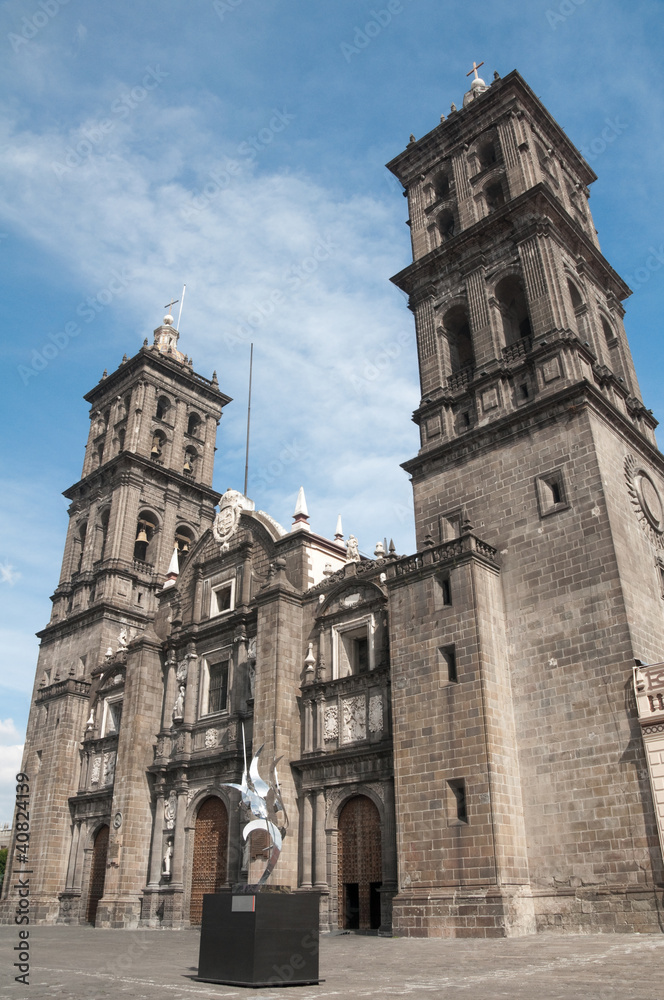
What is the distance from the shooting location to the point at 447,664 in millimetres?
22531

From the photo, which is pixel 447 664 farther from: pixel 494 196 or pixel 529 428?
pixel 494 196

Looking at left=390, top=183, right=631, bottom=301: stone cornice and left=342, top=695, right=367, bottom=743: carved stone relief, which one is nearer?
left=342, top=695, right=367, bottom=743: carved stone relief

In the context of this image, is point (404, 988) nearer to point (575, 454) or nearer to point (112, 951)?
point (112, 951)

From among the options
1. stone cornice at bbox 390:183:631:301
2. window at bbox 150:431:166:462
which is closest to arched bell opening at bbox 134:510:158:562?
window at bbox 150:431:166:462

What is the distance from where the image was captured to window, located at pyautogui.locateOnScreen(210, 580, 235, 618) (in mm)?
34281

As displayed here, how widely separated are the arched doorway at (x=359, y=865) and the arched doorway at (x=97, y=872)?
45.6 ft

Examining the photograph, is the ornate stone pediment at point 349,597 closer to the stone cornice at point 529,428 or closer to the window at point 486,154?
the stone cornice at point 529,428

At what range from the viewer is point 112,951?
744 inches

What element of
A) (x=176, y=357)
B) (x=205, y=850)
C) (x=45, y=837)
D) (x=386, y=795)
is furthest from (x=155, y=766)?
(x=176, y=357)

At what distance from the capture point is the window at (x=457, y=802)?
20.5m

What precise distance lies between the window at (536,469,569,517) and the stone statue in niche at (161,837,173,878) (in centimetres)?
1912

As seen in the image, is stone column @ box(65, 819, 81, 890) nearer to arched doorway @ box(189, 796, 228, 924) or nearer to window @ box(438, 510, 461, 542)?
arched doorway @ box(189, 796, 228, 924)

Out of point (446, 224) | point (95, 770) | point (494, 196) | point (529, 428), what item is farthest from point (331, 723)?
point (494, 196)

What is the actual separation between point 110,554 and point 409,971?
114ft
